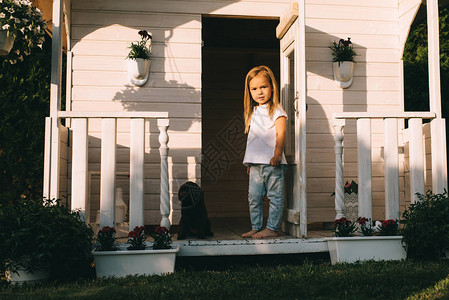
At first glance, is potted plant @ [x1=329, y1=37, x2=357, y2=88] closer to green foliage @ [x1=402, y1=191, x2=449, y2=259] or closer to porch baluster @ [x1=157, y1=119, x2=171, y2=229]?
green foliage @ [x1=402, y1=191, x2=449, y2=259]

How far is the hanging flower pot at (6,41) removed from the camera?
11.9 feet

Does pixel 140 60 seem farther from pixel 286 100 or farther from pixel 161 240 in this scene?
pixel 161 240

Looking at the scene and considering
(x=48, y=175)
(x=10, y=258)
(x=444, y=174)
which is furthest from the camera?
(x=444, y=174)

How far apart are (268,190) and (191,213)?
691 millimetres

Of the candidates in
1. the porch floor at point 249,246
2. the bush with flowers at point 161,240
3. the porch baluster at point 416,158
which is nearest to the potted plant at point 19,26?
the bush with flowers at point 161,240

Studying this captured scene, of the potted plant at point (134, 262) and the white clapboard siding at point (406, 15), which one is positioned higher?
the white clapboard siding at point (406, 15)

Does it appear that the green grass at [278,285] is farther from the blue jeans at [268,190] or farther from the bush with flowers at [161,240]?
the blue jeans at [268,190]

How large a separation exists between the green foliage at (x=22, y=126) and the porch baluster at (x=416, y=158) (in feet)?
12.8

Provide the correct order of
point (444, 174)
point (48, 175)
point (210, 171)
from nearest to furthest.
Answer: point (48, 175) → point (444, 174) → point (210, 171)

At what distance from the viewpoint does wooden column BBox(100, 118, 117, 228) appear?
3.77 m

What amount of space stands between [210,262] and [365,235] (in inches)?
51.6

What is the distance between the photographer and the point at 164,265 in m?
3.48

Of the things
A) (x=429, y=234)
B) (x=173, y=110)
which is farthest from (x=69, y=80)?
(x=429, y=234)

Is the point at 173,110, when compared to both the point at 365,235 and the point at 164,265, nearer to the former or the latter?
the point at 164,265
